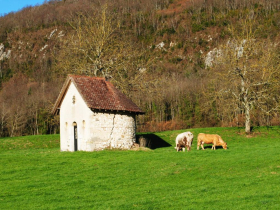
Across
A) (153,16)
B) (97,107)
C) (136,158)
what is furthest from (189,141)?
(153,16)

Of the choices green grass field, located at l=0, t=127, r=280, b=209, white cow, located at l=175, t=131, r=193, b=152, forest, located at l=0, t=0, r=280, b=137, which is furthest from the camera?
forest, located at l=0, t=0, r=280, b=137

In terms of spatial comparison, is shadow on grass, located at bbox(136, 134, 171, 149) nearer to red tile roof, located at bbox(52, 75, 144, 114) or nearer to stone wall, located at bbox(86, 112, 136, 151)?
stone wall, located at bbox(86, 112, 136, 151)

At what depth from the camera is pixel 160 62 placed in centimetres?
13588

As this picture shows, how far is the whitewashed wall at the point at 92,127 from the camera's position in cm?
2945

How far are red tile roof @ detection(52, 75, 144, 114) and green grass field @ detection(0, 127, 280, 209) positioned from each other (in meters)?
5.39

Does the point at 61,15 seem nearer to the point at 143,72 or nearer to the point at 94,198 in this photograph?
the point at 143,72

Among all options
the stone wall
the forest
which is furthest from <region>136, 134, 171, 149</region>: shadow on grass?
the stone wall

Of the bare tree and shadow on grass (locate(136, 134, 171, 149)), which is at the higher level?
the bare tree

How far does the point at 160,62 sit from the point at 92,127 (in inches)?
4272

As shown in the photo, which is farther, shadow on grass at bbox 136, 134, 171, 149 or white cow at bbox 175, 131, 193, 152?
shadow on grass at bbox 136, 134, 171, 149

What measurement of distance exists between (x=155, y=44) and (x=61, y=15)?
217 ft

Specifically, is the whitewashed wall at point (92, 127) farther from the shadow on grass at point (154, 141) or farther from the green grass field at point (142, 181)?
the shadow on grass at point (154, 141)

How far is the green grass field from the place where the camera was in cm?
1348

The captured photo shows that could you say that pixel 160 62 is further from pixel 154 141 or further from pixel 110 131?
pixel 110 131
